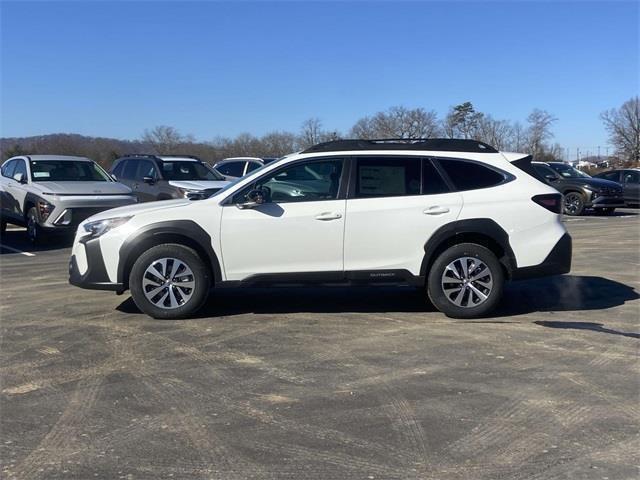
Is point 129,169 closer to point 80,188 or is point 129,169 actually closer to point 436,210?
point 80,188

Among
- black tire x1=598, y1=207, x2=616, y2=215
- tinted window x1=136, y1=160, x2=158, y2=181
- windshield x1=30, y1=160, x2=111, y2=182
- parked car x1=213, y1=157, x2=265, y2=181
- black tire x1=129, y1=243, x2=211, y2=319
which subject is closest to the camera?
black tire x1=129, y1=243, x2=211, y2=319

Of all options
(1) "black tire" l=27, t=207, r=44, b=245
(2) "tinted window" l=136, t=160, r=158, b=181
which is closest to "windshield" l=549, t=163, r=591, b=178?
(2) "tinted window" l=136, t=160, r=158, b=181

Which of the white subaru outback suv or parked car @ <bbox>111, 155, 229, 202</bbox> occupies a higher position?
parked car @ <bbox>111, 155, 229, 202</bbox>

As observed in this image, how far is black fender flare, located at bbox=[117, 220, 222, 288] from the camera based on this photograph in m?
6.52

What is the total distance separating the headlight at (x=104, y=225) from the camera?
21.7 feet

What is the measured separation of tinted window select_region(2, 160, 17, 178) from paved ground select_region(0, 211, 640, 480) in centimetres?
782

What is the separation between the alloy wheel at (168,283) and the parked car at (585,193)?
1647cm

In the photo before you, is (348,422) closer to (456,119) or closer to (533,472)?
(533,472)

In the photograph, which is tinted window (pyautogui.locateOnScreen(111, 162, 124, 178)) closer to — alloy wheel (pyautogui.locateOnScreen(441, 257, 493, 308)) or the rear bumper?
alloy wheel (pyautogui.locateOnScreen(441, 257, 493, 308))

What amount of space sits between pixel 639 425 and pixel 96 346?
4405 mm

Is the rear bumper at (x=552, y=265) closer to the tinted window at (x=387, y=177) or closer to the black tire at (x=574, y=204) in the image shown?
the tinted window at (x=387, y=177)

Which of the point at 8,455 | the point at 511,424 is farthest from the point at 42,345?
the point at 511,424

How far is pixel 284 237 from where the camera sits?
6.51 meters

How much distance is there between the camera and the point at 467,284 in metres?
6.57
